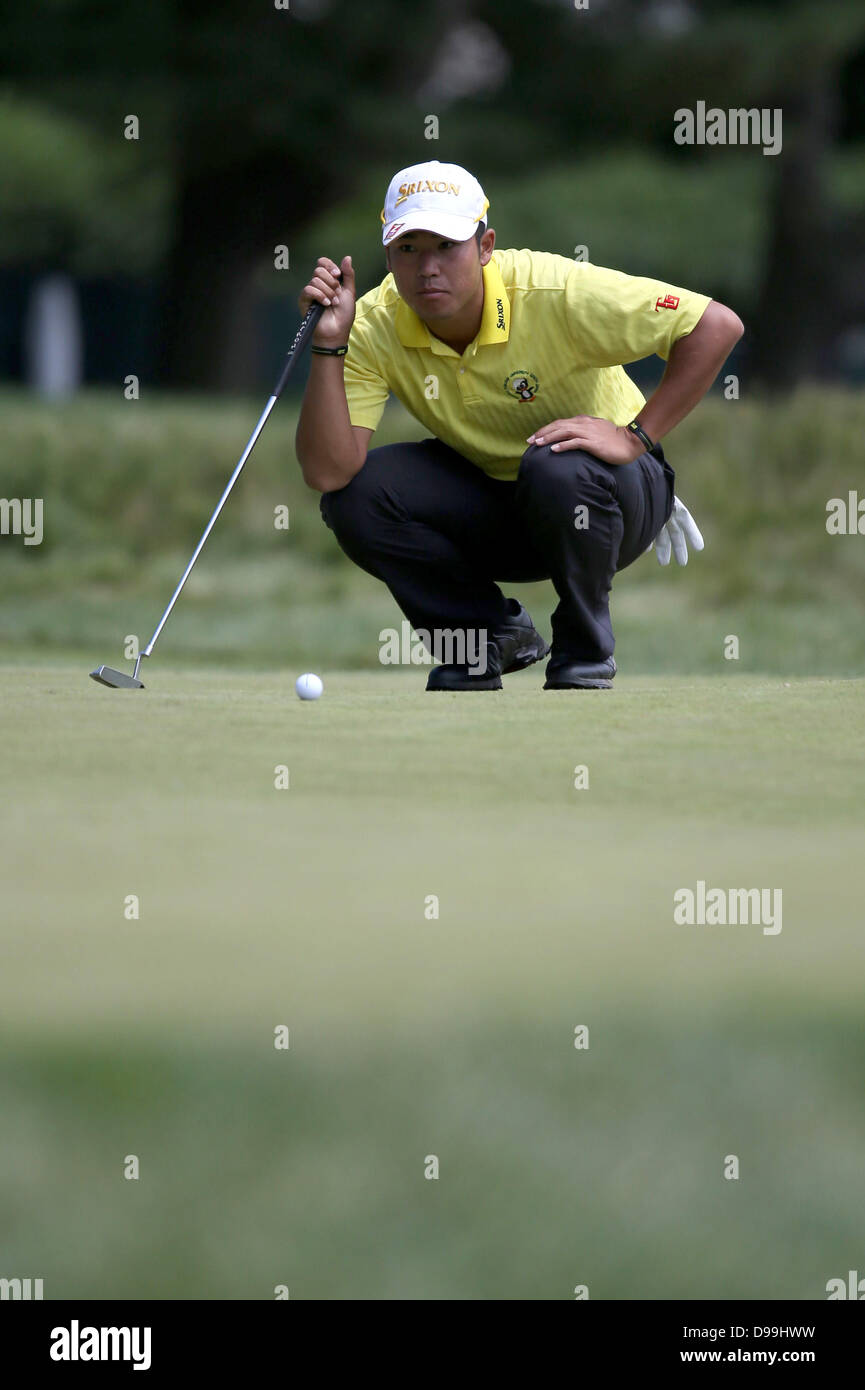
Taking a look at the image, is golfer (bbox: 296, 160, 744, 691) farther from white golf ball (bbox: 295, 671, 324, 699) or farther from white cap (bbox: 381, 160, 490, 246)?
white golf ball (bbox: 295, 671, 324, 699)

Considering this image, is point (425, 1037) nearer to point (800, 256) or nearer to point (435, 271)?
point (435, 271)

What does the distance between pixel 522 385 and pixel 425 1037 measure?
76.0 inches

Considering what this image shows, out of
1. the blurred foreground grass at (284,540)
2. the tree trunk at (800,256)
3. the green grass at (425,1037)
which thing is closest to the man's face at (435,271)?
the green grass at (425,1037)

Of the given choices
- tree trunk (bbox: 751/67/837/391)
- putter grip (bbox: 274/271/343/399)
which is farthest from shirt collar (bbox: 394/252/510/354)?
tree trunk (bbox: 751/67/837/391)

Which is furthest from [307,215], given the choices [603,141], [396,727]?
[396,727]

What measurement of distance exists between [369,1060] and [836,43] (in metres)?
9.07

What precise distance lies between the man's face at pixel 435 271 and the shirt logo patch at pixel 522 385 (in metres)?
0.16

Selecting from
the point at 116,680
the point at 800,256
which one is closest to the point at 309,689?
the point at 116,680

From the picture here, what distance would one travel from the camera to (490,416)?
3.23 meters

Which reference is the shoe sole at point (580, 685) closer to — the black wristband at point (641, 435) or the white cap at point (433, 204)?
the black wristband at point (641, 435)

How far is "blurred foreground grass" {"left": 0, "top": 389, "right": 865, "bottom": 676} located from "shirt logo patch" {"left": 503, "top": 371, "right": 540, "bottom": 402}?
246 cm

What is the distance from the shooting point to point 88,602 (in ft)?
→ 20.6

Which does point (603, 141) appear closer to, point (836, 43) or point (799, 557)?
point (836, 43)

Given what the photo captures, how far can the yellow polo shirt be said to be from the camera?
3.03 meters
